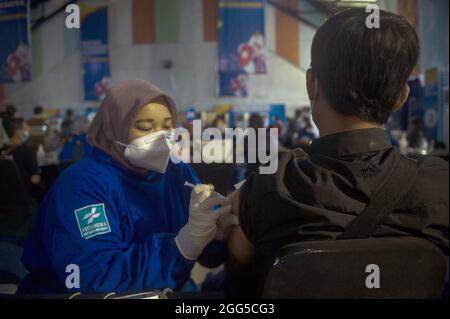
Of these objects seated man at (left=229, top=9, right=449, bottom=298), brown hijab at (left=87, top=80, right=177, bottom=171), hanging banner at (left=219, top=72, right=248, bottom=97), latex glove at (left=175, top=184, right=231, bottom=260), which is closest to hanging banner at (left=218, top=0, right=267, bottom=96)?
hanging banner at (left=219, top=72, right=248, bottom=97)

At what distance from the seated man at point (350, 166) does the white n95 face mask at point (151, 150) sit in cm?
29

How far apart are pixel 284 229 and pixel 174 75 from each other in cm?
57

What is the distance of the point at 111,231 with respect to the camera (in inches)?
41.1

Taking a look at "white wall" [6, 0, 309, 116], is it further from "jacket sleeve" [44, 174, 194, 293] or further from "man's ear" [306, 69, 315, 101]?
"jacket sleeve" [44, 174, 194, 293]

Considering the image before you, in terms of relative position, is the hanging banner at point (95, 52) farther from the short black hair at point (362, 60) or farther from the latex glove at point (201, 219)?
the short black hair at point (362, 60)

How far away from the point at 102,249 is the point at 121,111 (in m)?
0.34

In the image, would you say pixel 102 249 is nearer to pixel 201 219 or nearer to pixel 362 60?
pixel 201 219

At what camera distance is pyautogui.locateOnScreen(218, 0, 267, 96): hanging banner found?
1.21 meters

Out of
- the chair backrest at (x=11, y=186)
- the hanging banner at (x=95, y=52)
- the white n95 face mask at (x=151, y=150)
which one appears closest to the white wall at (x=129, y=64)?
the hanging banner at (x=95, y=52)

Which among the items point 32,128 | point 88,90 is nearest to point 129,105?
point 88,90

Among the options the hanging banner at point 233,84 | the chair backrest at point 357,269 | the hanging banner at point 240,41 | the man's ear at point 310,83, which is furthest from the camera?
the hanging banner at point 233,84

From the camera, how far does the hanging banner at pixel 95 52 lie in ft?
3.54

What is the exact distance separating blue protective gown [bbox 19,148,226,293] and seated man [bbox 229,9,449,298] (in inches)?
10.0
